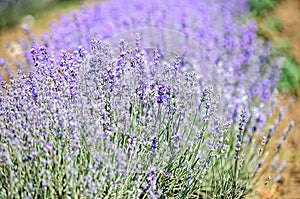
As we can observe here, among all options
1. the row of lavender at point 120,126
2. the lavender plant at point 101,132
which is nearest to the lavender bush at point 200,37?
the row of lavender at point 120,126

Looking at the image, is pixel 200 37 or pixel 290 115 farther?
pixel 290 115

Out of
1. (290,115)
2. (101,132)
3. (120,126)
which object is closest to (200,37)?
A: (290,115)

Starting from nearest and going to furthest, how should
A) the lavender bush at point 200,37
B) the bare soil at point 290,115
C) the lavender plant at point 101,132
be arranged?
the lavender plant at point 101,132
the bare soil at point 290,115
the lavender bush at point 200,37

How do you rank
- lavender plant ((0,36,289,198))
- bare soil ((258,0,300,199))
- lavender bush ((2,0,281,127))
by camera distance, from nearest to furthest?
lavender plant ((0,36,289,198))
bare soil ((258,0,300,199))
lavender bush ((2,0,281,127))

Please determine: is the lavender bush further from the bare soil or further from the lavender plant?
the lavender plant

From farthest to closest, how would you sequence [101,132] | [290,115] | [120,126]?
[290,115]
[120,126]
[101,132]

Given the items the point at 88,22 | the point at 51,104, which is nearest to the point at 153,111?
the point at 51,104

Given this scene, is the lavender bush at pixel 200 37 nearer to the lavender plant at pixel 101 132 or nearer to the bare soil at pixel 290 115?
the bare soil at pixel 290 115

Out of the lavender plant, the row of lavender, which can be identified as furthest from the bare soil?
the lavender plant

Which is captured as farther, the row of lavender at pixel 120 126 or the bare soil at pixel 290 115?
the bare soil at pixel 290 115

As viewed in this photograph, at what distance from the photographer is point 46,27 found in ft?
17.0

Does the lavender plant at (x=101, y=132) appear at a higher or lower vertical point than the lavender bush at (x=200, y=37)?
lower

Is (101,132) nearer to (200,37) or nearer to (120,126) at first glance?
(120,126)

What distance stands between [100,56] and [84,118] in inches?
20.4
